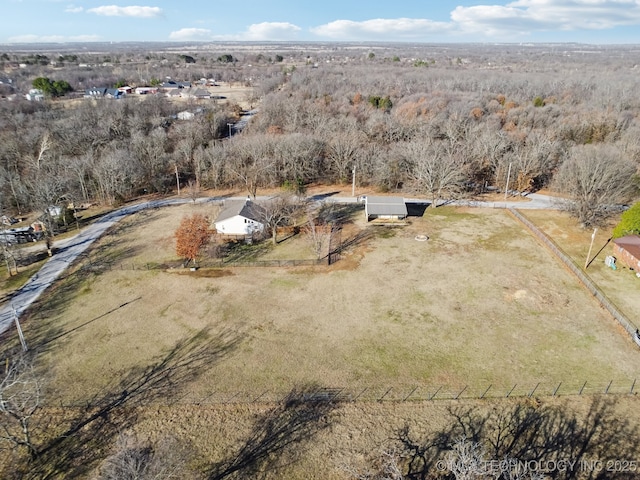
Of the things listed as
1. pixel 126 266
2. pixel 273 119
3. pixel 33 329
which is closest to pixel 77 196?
pixel 126 266

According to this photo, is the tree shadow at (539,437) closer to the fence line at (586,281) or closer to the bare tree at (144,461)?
the fence line at (586,281)

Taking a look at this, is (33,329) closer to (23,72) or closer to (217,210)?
(217,210)

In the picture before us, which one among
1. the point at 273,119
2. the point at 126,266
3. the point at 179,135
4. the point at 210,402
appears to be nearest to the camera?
the point at 210,402

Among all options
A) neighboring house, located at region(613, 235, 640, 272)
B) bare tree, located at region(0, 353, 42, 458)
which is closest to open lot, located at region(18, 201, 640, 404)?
bare tree, located at region(0, 353, 42, 458)

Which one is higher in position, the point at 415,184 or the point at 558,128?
the point at 558,128

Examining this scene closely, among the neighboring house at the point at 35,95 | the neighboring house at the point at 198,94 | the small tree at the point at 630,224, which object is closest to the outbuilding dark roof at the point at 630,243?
the small tree at the point at 630,224

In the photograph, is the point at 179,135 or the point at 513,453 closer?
the point at 513,453

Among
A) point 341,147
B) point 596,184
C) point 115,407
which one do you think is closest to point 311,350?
point 115,407

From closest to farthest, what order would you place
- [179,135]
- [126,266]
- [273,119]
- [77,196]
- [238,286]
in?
[238,286], [126,266], [77,196], [179,135], [273,119]
